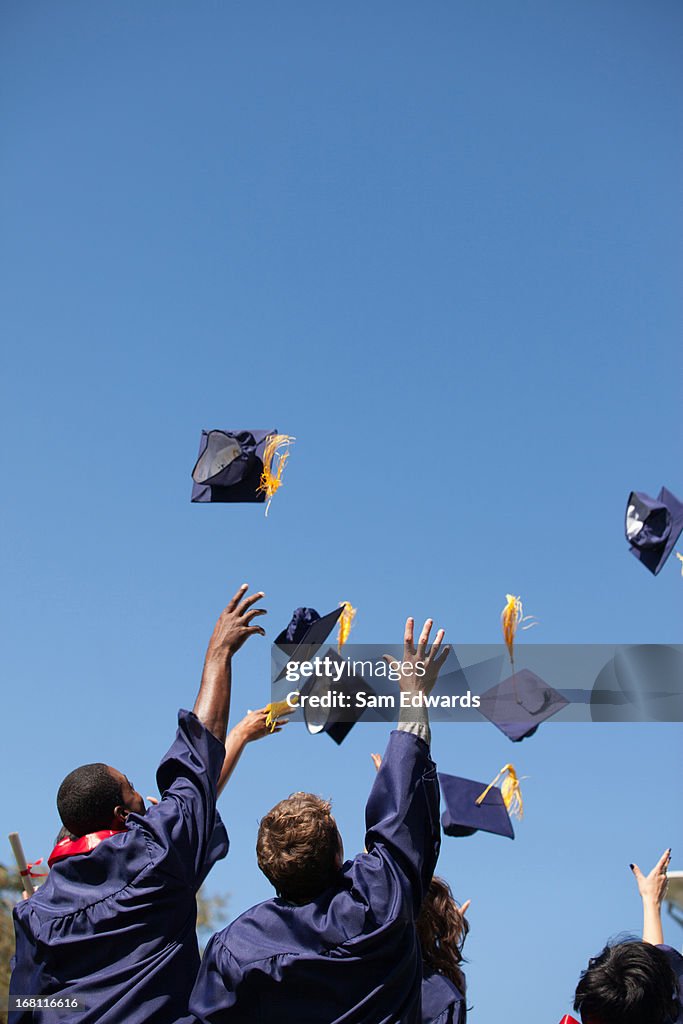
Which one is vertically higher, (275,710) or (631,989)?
(275,710)

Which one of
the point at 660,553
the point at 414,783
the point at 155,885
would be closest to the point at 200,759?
the point at 155,885

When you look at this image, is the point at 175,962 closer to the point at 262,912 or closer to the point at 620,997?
the point at 262,912

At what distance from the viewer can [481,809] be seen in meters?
4.39

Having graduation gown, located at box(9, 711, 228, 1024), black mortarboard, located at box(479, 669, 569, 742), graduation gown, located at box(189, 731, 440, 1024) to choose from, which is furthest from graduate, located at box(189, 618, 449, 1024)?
black mortarboard, located at box(479, 669, 569, 742)

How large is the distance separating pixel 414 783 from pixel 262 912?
55 cm

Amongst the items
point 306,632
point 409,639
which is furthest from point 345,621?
point 409,639

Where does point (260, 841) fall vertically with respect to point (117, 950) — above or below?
above

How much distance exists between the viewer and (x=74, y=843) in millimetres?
3395

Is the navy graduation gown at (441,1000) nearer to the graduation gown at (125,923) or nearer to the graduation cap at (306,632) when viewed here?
the graduation gown at (125,923)

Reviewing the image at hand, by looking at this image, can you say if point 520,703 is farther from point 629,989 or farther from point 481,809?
point 629,989

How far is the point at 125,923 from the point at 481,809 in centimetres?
165

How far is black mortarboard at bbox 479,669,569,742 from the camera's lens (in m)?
5.13

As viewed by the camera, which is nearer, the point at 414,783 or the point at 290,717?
the point at 414,783

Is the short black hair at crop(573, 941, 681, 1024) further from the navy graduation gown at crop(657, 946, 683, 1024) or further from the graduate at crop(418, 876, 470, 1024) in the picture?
the graduate at crop(418, 876, 470, 1024)
